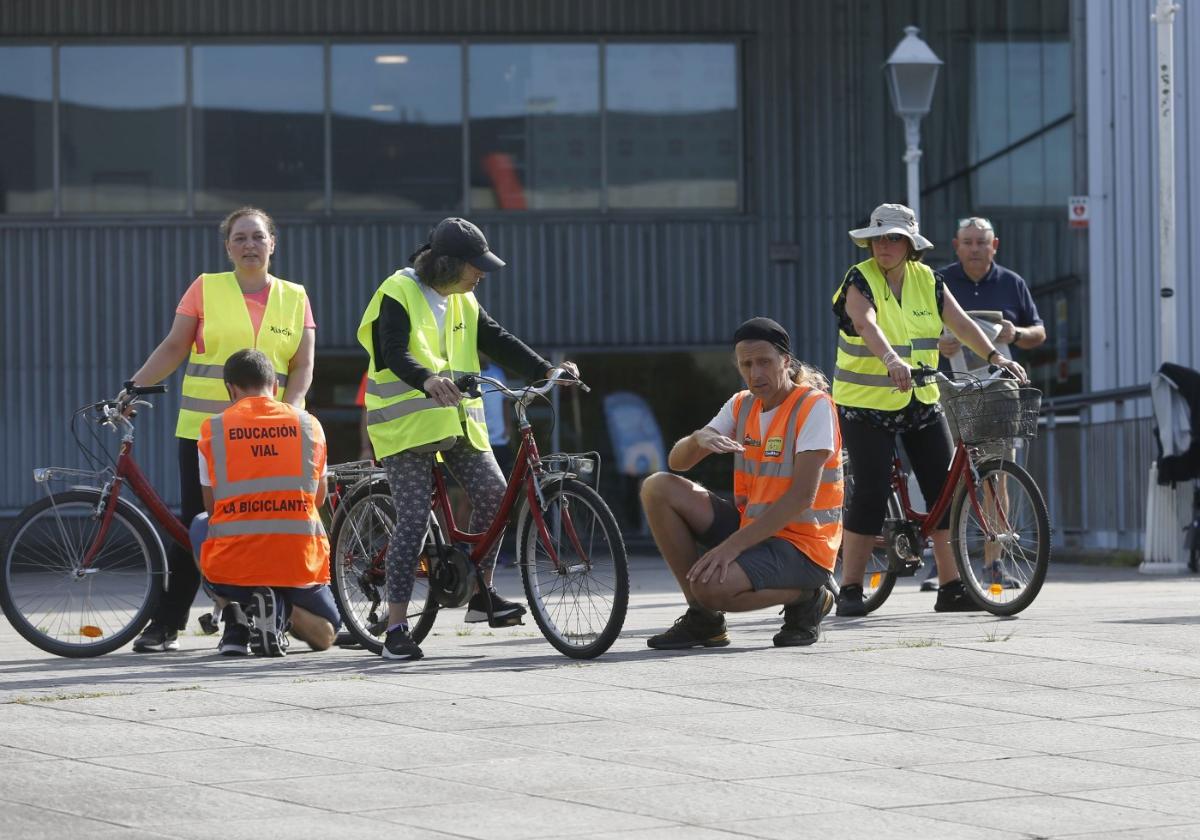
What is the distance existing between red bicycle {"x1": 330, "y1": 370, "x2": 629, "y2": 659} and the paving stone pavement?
0.56 ft

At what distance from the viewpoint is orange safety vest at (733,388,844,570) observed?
7.34m

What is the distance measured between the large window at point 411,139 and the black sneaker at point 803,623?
12.1m

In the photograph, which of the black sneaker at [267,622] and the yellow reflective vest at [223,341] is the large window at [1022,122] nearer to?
the yellow reflective vest at [223,341]

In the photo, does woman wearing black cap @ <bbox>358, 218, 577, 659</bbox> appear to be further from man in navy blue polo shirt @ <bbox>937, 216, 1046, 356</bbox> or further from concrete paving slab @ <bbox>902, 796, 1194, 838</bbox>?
man in navy blue polo shirt @ <bbox>937, 216, 1046, 356</bbox>

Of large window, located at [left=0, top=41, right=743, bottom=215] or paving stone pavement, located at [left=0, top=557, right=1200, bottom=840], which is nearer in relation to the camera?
paving stone pavement, located at [left=0, top=557, right=1200, bottom=840]

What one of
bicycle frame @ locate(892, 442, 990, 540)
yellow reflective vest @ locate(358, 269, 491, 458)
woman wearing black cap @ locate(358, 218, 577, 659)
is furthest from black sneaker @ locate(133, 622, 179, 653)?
bicycle frame @ locate(892, 442, 990, 540)

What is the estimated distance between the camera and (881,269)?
8.72 m

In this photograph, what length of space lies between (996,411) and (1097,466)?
6.85 m

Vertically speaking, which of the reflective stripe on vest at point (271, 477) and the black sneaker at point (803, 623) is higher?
the reflective stripe on vest at point (271, 477)

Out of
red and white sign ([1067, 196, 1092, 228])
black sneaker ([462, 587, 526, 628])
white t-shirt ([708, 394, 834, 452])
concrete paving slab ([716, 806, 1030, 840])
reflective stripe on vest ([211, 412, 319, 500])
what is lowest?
concrete paving slab ([716, 806, 1030, 840])

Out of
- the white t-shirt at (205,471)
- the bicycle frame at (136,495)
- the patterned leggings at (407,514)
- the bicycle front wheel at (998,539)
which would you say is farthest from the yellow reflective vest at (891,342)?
the bicycle frame at (136,495)

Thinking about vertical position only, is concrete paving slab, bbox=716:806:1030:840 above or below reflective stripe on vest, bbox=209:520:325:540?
below

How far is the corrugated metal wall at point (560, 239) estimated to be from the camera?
1881 centimetres

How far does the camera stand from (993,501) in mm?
8484
